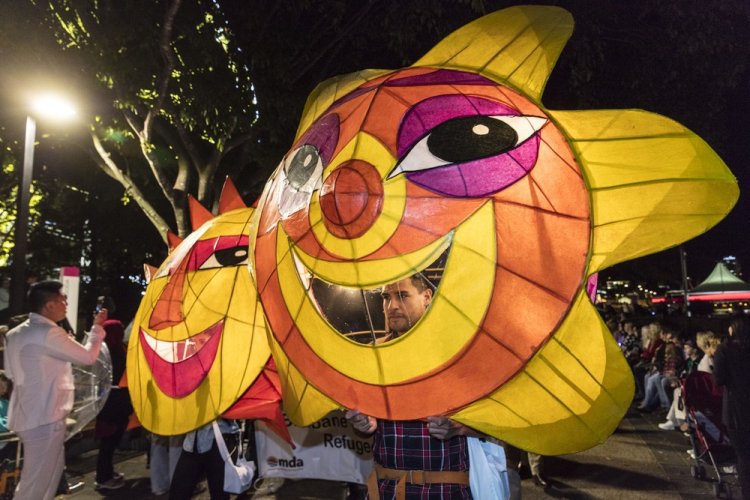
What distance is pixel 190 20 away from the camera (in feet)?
23.8

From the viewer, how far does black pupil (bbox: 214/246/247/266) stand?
103 inches

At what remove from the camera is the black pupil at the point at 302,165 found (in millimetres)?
1662

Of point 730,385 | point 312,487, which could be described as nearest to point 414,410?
point 730,385

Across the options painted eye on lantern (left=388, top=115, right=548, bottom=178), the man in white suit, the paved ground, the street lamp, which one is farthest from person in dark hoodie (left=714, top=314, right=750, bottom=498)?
the street lamp

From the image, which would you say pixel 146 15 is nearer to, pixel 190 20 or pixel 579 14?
pixel 190 20

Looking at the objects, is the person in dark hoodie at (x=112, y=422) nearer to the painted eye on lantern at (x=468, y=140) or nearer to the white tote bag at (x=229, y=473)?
the white tote bag at (x=229, y=473)

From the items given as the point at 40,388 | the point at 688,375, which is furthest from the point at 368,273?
the point at 688,375

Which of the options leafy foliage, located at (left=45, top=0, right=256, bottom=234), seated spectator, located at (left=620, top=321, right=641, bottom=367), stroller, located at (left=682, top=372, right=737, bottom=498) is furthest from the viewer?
seated spectator, located at (left=620, top=321, right=641, bottom=367)

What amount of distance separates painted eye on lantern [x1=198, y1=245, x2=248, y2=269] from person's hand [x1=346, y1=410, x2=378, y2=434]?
3.22 ft

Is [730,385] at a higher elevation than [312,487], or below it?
higher

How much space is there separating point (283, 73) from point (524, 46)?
699 cm

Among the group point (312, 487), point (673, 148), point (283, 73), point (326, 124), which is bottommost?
point (312, 487)

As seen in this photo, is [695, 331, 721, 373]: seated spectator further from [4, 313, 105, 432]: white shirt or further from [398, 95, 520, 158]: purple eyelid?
[4, 313, 105, 432]: white shirt

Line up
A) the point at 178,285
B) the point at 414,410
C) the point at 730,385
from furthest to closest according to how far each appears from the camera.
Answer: the point at 730,385 → the point at 178,285 → the point at 414,410
